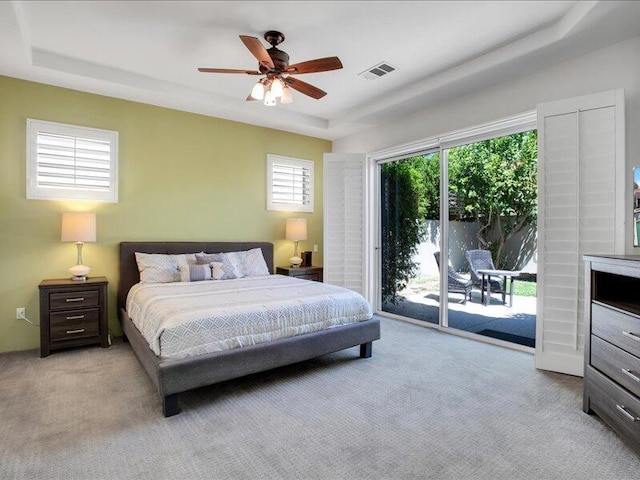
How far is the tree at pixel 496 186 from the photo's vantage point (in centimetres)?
370

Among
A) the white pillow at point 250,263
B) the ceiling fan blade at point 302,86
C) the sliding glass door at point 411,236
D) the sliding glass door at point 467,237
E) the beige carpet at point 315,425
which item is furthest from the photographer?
the sliding glass door at point 411,236

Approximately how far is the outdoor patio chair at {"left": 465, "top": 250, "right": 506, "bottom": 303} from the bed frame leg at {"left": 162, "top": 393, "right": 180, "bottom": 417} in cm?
343

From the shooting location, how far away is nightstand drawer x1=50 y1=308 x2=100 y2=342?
135 inches

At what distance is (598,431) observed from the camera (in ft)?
6.98

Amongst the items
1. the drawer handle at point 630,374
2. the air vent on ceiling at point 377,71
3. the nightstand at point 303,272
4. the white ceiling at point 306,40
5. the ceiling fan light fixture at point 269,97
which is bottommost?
the drawer handle at point 630,374

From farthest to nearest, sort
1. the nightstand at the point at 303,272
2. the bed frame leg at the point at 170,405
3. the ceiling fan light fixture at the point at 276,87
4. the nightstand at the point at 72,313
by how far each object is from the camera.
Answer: the nightstand at the point at 303,272 < the nightstand at the point at 72,313 < the ceiling fan light fixture at the point at 276,87 < the bed frame leg at the point at 170,405

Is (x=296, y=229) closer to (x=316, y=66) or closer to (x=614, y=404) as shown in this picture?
(x=316, y=66)

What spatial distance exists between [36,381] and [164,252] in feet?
5.87

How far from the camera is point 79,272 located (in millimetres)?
3625

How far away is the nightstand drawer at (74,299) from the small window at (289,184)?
251 cm

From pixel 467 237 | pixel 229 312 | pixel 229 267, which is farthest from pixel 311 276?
pixel 229 312

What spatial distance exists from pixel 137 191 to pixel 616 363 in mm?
4675

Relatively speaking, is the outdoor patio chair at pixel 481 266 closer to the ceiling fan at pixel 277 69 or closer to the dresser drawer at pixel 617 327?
the dresser drawer at pixel 617 327

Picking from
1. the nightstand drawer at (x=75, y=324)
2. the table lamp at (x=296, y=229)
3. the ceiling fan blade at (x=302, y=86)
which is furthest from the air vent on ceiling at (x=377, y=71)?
the nightstand drawer at (x=75, y=324)
